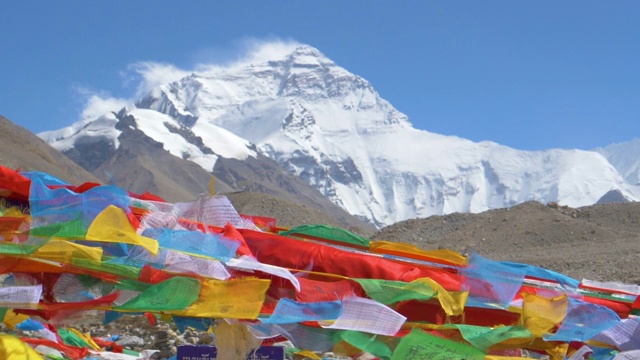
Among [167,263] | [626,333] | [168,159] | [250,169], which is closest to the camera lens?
[167,263]

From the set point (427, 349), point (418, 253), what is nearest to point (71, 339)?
point (418, 253)

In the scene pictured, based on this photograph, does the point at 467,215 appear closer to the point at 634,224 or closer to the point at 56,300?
the point at 634,224

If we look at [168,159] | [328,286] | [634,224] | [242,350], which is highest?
[168,159]

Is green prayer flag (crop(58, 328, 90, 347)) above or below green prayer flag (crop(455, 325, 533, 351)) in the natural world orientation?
below

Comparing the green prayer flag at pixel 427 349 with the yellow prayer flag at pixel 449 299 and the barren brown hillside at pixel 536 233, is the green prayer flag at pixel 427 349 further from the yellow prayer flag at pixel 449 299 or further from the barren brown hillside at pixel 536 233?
the barren brown hillside at pixel 536 233

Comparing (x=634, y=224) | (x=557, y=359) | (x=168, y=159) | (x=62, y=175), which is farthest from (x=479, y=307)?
(x=168, y=159)

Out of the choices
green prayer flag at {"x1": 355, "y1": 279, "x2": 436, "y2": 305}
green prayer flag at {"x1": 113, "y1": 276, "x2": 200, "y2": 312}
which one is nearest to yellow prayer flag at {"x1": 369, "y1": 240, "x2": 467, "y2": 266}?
green prayer flag at {"x1": 355, "y1": 279, "x2": 436, "y2": 305}

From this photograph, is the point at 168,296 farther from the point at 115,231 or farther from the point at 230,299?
the point at 115,231

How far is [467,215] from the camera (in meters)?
42.0

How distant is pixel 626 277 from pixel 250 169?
159 meters

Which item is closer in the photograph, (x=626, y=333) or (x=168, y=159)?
(x=626, y=333)

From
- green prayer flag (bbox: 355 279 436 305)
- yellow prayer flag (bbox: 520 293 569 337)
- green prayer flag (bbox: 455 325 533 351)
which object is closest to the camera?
green prayer flag (bbox: 455 325 533 351)

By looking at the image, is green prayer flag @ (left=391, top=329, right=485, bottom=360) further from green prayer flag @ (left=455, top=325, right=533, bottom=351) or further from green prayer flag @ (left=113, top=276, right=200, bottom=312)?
green prayer flag @ (left=113, top=276, right=200, bottom=312)

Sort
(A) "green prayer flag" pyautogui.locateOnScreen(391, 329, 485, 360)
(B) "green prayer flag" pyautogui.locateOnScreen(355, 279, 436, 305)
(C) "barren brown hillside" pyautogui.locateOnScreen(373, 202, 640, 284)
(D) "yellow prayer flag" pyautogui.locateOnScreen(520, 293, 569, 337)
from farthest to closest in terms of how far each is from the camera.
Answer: (C) "barren brown hillside" pyautogui.locateOnScreen(373, 202, 640, 284) < (D) "yellow prayer flag" pyautogui.locateOnScreen(520, 293, 569, 337) < (B) "green prayer flag" pyautogui.locateOnScreen(355, 279, 436, 305) < (A) "green prayer flag" pyautogui.locateOnScreen(391, 329, 485, 360)
